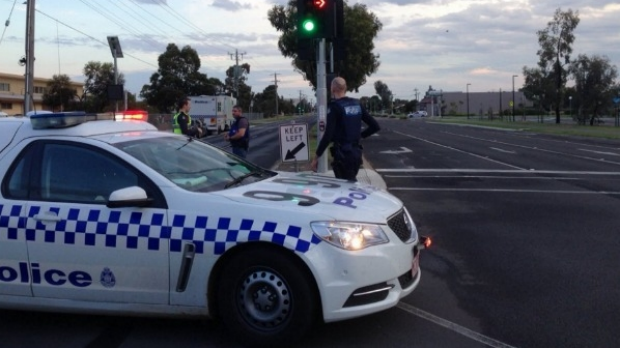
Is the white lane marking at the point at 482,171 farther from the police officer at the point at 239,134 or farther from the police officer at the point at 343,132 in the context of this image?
the police officer at the point at 343,132

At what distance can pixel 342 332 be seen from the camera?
5207 millimetres

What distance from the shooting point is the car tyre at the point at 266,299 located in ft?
15.5

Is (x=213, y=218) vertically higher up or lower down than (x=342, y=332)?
higher up

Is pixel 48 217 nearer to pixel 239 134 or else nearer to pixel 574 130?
pixel 239 134

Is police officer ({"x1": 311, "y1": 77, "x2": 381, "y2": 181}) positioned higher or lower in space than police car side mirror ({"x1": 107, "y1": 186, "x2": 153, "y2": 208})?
higher

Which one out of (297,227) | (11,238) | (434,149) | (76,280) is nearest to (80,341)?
(76,280)

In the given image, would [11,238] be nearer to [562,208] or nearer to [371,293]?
[371,293]

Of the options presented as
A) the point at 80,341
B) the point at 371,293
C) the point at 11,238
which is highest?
the point at 11,238

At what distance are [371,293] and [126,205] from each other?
→ 1.83 m

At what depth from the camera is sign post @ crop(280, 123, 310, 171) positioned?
12.6 m

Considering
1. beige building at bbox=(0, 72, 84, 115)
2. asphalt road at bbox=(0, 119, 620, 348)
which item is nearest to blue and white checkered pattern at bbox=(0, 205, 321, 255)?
asphalt road at bbox=(0, 119, 620, 348)

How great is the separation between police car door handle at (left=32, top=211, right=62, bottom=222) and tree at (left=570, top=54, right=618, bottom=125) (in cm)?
6041

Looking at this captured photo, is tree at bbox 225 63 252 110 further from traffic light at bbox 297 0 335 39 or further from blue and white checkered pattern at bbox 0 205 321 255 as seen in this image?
blue and white checkered pattern at bbox 0 205 321 255

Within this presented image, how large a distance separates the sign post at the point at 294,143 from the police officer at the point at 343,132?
4216mm
